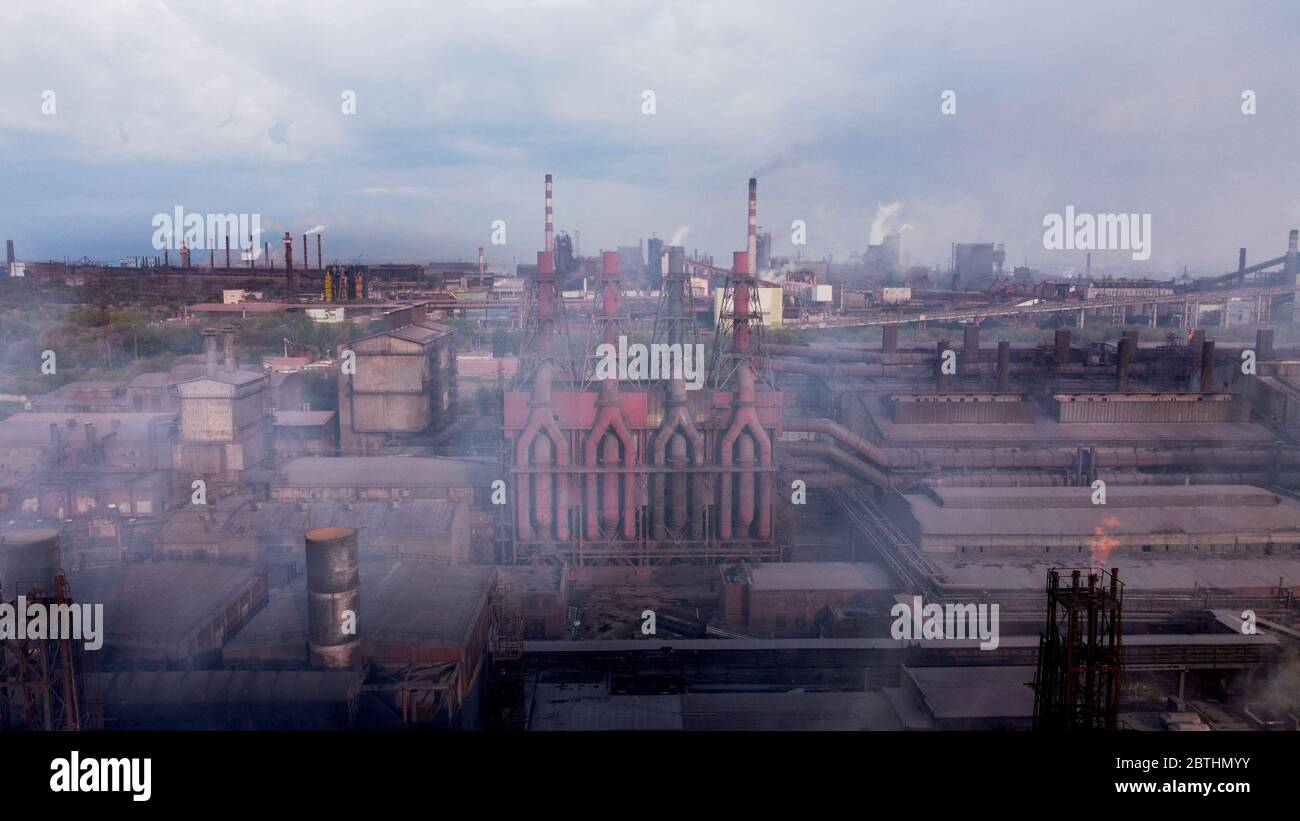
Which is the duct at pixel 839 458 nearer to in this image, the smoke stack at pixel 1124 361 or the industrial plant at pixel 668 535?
the industrial plant at pixel 668 535

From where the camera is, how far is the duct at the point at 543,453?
468 inches

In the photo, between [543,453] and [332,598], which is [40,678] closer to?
[332,598]

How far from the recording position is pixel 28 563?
7.15m

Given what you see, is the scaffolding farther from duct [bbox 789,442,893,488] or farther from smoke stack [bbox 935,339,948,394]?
smoke stack [bbox 935,339,948,394]

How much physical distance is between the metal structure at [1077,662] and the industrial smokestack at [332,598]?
5.27m

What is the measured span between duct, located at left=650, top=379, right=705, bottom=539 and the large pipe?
709cm

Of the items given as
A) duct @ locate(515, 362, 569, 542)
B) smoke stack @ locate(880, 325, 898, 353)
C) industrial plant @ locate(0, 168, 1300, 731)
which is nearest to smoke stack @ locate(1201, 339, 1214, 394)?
industrial plant @ locate(0, 168, 1300, 731)

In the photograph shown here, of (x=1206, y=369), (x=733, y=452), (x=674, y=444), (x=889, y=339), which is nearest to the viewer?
(x=674, y=444)

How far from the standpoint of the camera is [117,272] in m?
26.4

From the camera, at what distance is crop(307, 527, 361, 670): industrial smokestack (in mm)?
7188

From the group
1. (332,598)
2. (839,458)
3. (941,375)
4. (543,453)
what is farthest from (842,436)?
(332,598)

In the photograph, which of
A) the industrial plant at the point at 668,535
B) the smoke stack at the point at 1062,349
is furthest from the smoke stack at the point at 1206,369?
→ the smoke stack at the point at 1062,349
